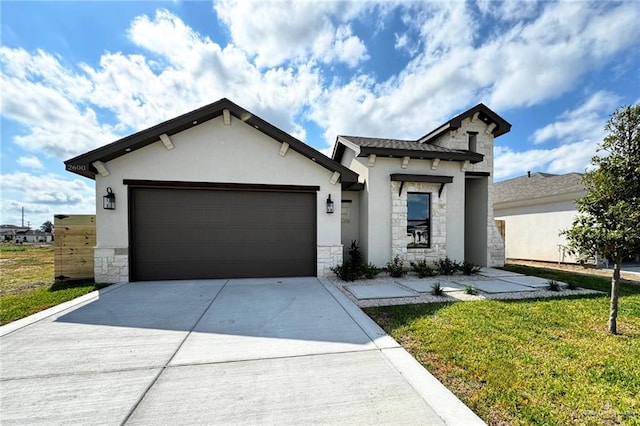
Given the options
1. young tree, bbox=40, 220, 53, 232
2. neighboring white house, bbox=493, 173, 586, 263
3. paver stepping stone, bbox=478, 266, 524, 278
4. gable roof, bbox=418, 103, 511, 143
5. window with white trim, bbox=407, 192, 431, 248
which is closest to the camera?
paver stepping stone, bbox=478, 266, 524, 278

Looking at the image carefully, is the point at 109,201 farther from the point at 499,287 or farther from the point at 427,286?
the point at 499,287

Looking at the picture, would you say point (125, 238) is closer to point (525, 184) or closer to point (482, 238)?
point (482, 238)

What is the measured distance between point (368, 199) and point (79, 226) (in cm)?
897

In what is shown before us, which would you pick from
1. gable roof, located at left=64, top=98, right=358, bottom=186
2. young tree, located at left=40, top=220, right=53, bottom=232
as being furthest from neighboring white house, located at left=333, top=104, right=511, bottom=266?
young tree, located at left=40, top=220, right=53, bottom=232

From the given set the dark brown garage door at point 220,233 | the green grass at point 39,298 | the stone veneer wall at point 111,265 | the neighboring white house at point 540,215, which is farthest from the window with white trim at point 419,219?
the green grass at point 39,298

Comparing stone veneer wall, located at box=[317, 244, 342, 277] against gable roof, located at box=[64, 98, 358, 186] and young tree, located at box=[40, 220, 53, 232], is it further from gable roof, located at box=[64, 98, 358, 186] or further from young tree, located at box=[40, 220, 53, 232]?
young tree, located at box=[40, 220, 53, 232]

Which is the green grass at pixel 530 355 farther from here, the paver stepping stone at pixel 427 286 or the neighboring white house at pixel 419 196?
the neighboring white house at pixel 419 196

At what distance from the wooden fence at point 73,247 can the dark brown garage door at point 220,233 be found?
1.54 m

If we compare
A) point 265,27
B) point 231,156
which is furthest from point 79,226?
point 265,27

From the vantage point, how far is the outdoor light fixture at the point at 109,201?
23.0 feet

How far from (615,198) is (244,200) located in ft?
26.3

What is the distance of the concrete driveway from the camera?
2256 mm

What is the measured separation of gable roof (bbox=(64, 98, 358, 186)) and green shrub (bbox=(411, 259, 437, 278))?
364cm

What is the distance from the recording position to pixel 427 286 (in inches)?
277
